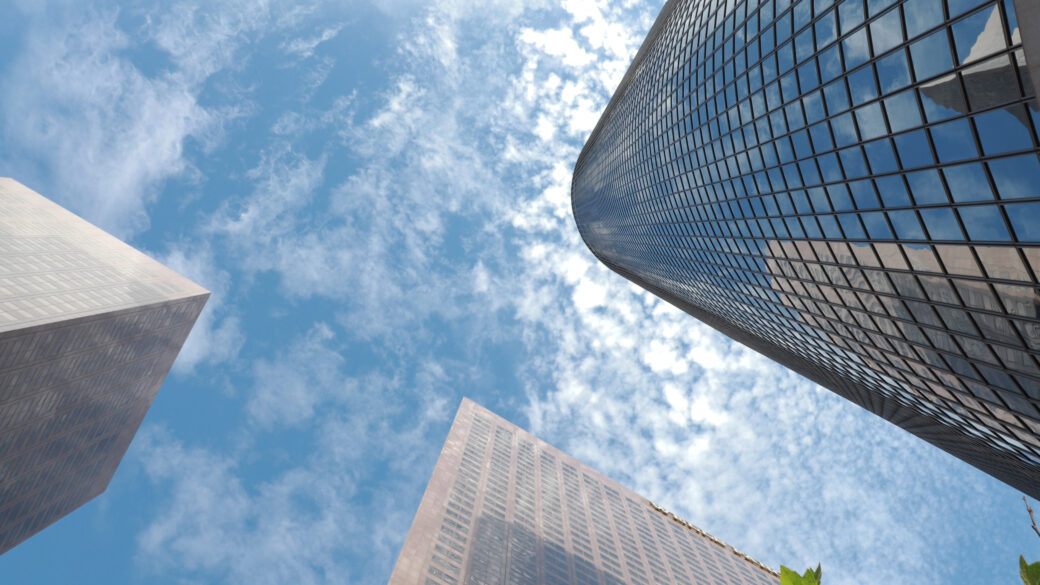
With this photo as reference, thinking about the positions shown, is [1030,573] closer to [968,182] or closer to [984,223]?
[984,223]

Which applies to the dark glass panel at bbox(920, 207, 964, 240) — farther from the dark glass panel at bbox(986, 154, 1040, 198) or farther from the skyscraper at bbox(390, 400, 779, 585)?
the skyscraper at bbox(390, 400, 779, 585)

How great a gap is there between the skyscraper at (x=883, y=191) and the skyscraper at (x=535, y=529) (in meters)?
54.5

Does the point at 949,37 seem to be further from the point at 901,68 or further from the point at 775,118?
the point at 775,118

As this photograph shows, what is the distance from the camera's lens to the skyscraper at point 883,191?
17.0 metres

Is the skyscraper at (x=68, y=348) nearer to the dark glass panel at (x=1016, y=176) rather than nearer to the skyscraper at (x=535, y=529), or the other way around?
the skyscraper at (x=535, y=529)

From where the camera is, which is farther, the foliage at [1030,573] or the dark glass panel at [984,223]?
the dark glass panel at [984,223]

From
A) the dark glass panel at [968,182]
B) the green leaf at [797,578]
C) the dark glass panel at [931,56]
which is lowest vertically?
the green leaf at [797,578]

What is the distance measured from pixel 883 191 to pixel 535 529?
90.7 m

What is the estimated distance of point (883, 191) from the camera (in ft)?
77.2

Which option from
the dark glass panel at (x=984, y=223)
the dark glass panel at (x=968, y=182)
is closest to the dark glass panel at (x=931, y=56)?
the dark glass panel at (x=968, y=182)

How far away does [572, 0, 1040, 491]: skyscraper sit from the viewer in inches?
668

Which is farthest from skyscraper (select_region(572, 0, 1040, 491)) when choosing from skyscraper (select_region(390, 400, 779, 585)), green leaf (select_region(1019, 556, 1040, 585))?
skyscraper (select_region(390, 400, 779, 585))

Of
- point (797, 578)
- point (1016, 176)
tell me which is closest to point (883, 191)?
point (1016, 176)

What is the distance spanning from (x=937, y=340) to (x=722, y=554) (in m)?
122
